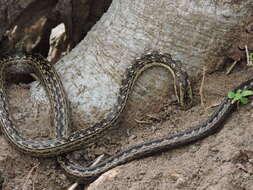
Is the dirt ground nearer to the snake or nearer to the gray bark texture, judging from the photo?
the snake

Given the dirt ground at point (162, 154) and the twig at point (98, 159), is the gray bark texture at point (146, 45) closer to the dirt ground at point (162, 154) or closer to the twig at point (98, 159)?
the dirt ground at point (162, 154)

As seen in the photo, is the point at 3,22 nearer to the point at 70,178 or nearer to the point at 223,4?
the point at 70,178

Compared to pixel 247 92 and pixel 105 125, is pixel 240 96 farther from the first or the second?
pixel 105 125

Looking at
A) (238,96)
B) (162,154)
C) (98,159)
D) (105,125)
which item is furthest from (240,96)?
(98,159)

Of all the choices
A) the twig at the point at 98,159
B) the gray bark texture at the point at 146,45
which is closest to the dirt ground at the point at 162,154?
the twig at the point at 98,159

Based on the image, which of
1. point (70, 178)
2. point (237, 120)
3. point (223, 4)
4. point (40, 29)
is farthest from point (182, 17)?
point (40, 29)

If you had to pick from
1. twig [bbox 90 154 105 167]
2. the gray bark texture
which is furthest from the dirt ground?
the gray bark texture
